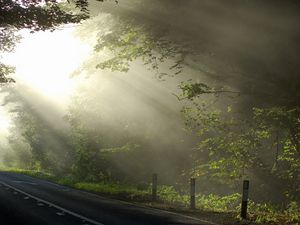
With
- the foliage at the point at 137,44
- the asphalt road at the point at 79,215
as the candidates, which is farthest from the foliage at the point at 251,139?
the asphalt road at the point at 79,215

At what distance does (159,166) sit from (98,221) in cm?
1565

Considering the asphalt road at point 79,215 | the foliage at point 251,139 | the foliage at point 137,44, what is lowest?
the asphalt road at point 79,215

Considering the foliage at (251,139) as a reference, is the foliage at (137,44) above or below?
above

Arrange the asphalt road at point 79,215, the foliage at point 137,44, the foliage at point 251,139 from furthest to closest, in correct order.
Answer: the foliage at point 251,139 → the foliage at point 137,44 → the asphalt road at point 79,215

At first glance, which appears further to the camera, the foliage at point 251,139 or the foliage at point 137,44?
the foliage at point 251,139

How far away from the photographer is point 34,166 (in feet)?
171

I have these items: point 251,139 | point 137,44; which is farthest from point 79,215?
point 251,139

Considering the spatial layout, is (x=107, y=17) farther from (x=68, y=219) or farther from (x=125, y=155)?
(x=125, y=155)

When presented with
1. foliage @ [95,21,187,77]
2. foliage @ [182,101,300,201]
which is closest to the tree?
foliage @ [95,21,187,77]

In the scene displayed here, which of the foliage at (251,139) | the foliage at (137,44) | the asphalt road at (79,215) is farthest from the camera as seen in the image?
the foliage at (251,139)

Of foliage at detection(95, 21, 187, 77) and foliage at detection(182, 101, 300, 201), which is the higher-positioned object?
foliage at detection(95, 21, 187, 77)

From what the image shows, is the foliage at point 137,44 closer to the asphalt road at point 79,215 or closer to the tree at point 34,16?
the tree at point 34,16

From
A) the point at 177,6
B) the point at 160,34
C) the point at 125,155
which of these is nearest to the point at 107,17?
the point at 160,34

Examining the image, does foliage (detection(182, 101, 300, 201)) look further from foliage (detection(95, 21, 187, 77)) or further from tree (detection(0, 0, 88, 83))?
tree (detection(0, 0, 88, 83))
